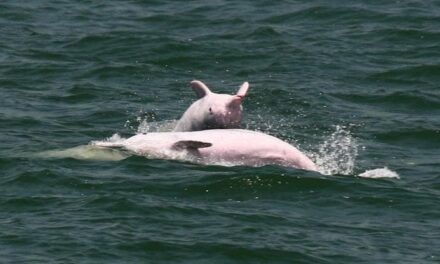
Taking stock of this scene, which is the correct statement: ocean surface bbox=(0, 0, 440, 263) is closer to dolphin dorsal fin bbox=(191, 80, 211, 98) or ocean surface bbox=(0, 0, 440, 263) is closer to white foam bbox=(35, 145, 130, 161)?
white foam bbox=(35, 145, 130, 161)

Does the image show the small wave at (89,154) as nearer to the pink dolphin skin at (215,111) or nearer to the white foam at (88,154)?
the white foam at (88,154)

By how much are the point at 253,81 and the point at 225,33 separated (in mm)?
4135

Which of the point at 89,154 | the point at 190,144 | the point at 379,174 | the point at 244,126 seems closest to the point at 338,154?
A: the point at 379,174

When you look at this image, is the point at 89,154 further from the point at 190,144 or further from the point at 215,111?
the point at 215,111

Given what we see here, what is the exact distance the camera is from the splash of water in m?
19.7

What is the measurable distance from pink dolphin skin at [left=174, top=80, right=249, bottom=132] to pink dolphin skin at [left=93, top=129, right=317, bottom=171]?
0.27 metres

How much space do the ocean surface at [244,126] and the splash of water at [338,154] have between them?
0.16 ft

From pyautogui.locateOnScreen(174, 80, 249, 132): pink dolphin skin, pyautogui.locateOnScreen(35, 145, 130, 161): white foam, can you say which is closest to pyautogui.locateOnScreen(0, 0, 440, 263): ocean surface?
pyautogui.locateOnScreen(35, 145, 130, 161): white foam

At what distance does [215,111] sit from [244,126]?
137 inches

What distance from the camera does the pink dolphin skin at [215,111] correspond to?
1945cm

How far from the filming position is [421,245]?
53.7 feet

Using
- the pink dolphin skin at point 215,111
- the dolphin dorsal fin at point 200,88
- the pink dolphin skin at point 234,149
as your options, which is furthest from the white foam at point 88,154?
the dolphin dorsal fin at point 200,88

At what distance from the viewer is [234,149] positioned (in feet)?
62.5

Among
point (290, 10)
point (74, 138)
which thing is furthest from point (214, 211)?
point (290, 10)
